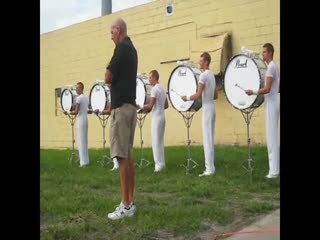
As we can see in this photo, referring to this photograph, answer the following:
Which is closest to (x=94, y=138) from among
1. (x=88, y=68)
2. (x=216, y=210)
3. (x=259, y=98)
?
(x=88, y=68)

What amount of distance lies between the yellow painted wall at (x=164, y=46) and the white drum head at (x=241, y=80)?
8.43ft

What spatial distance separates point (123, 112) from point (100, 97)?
6084 mm

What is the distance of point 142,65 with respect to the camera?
1479 cm

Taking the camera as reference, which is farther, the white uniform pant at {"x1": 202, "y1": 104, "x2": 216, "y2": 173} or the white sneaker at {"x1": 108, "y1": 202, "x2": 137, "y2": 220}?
the white uniform pant at {"x1": 202, "y1": 104, "x2": 216, "y2": 173}

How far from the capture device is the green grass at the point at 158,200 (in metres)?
4.95

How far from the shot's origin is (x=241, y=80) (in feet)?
25.9

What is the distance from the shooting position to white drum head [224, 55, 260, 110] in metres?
7.71

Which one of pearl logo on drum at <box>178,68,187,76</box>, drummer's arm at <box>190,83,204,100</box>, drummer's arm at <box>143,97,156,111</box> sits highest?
pearl logo on drum at <box>178,68,187,76</box>

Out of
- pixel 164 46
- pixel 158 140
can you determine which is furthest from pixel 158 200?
pixel 164 46

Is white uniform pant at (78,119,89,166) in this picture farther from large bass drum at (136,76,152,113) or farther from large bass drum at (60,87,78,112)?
large bass drum at (136,76,152,113)

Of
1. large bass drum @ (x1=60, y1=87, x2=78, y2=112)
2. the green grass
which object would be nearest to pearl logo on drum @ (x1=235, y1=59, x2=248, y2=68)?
the green grass

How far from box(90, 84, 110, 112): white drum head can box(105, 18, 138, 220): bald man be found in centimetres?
569
